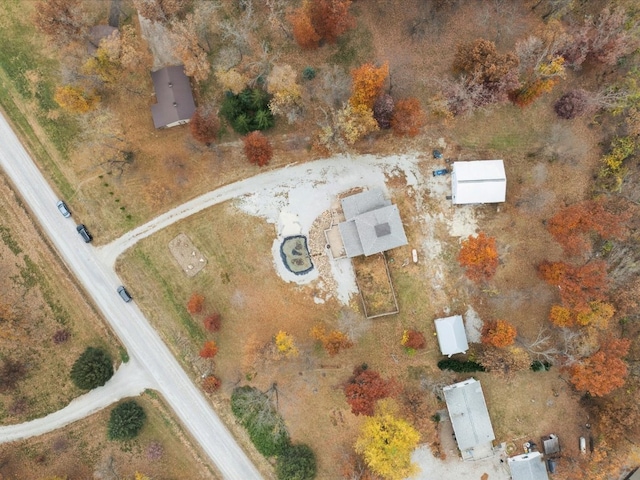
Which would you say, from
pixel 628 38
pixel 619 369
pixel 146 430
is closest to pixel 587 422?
pixel 619 369

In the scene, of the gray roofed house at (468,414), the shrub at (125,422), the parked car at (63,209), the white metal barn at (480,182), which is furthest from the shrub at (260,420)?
the white metal barn at (480,182)

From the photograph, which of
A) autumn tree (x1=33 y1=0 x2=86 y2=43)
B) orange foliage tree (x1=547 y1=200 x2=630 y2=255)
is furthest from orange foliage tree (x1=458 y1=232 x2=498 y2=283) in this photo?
autumn tree (x1=33 y1=0 x2=86 y2=43)

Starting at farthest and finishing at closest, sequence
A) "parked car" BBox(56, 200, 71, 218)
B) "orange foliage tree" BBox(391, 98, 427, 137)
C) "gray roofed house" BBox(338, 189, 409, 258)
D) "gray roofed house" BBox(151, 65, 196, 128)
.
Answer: "parked car" BBox(56, 200, 71, 218) → "gray roofed house" BBox(151, 65, 196, 128) → "gray roofed house" BBox(338, 189, 409, 258) → "orange foliage tree" BBox(391, 98, 427, 137)

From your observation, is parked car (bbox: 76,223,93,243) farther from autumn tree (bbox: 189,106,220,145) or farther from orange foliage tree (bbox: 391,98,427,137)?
orange foliage tree (bbox: 391,98,427,137)

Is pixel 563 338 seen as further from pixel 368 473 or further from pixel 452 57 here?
pixel 452 57

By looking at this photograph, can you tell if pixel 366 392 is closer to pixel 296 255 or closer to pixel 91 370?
pixel 296 255

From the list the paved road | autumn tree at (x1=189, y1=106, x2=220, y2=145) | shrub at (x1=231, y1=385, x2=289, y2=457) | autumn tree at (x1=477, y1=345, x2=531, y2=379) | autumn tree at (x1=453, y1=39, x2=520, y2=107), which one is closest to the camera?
autumn tree at (x1=453, y1=39, x2=520, y2=107)
